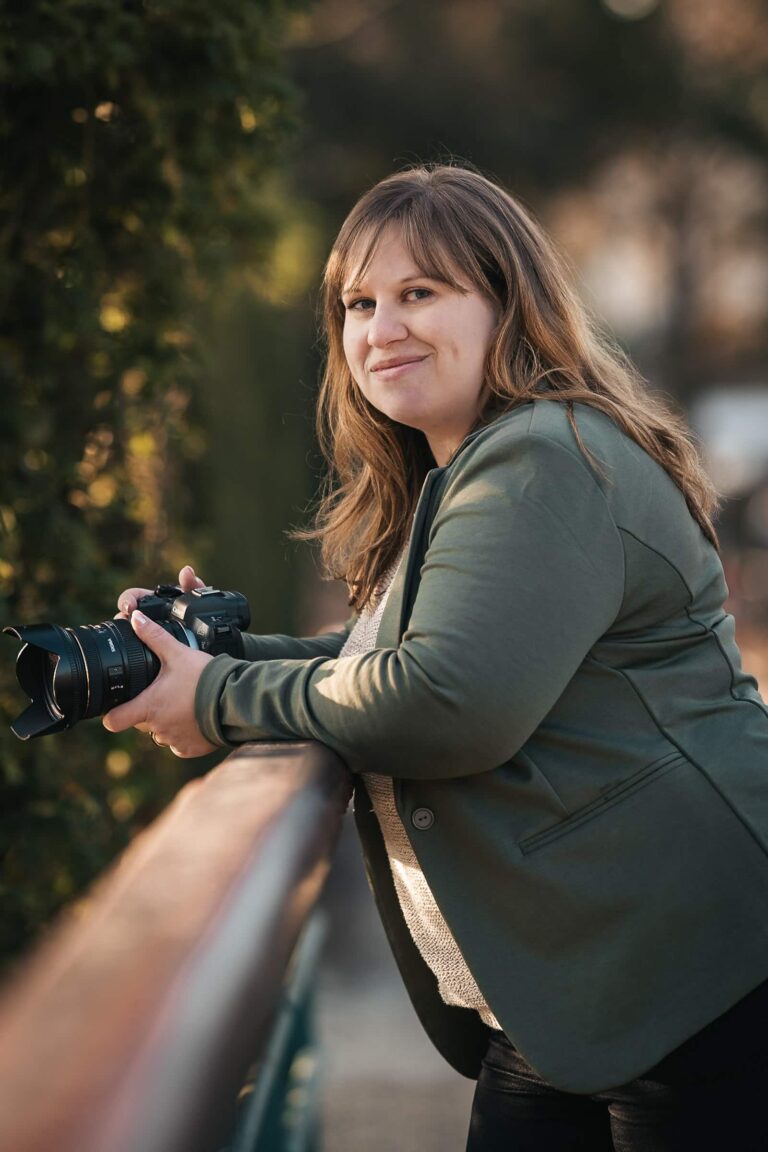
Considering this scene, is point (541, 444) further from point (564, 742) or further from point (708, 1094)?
point (708, 1094)

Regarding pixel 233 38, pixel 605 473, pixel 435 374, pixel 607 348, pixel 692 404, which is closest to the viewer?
pixel 605 473

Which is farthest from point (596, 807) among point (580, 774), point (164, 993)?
point (164, 993)

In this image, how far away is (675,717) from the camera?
1.74 metres

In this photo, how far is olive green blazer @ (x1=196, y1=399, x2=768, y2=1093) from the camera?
65.0 inches

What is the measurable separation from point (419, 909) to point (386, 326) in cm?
84

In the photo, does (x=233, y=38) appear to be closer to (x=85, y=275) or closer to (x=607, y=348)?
(x=85, y=275)

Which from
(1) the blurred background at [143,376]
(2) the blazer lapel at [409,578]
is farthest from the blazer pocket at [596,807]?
(1) the blurred background at [143,376]

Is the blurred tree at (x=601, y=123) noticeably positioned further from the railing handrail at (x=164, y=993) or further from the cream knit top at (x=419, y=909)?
the railing handrail at (x=164, y=993)

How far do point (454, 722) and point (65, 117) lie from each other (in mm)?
1917

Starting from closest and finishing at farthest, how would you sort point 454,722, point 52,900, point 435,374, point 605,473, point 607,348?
point 454,722 < point 605,473 < point 435,374 < point 607,348 < point 52,900

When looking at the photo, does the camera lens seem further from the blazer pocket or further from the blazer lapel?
the blazer pocket

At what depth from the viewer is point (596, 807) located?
1.71 metres

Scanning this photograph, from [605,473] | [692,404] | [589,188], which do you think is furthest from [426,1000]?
[692,404]

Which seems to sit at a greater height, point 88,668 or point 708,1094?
point 88,668
